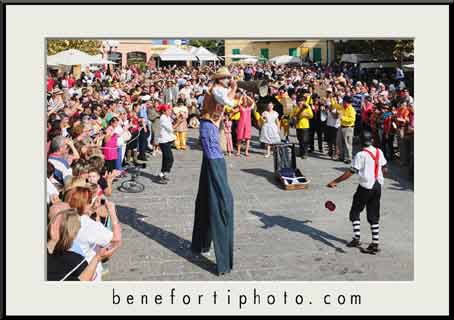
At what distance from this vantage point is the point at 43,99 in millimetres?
5359

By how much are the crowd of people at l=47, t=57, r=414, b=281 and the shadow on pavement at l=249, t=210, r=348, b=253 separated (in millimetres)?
1889

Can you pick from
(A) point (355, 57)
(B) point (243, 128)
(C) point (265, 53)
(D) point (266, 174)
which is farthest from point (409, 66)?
(C) point (265, 53)

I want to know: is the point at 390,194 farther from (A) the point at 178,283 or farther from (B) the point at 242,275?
(A) the point at 178,283

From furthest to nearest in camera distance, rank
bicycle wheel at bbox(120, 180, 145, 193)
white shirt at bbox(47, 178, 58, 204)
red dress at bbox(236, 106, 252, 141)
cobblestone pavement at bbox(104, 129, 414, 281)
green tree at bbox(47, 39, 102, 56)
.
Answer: green tree at bbox(47, 39, 102, 56)
red dress at bbox(236, 106, 252, 141)
bicycle wheel at bbox(120, 180, 145, 193)
cobblestone pavement at bbox(104, 129, 414, 281)
white shirt at bbox(47, 178, 58, 204)

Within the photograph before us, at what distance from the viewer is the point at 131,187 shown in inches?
419

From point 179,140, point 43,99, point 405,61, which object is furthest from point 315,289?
point 405,61

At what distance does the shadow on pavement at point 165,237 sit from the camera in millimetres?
7074

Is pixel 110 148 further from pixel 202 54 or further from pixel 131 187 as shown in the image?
pixel 202 54

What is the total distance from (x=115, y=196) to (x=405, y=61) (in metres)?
12.6

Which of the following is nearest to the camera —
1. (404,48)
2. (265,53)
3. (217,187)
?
(217,187)

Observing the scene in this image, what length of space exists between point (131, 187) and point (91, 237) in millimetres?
5073

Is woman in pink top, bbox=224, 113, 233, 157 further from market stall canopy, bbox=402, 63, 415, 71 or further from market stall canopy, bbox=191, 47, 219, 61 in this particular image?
market stall canopy, bbox=191, 47, 219, 61

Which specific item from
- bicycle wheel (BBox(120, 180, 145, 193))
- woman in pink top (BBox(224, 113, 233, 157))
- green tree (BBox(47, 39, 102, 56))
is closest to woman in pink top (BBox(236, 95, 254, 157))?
woman in pink top (BBox(224, 113, 233, 157))

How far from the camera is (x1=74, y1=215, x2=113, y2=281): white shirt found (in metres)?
5.57
